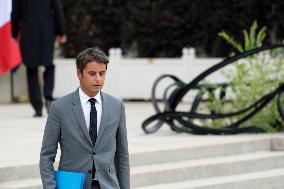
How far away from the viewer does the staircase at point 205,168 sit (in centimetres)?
754

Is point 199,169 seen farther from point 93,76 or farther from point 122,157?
point 93,76

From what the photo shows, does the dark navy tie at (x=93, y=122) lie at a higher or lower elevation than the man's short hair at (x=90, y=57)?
lower

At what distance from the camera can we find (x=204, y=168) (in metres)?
8.12

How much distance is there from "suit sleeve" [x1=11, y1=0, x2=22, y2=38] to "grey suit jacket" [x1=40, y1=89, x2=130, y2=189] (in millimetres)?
6651

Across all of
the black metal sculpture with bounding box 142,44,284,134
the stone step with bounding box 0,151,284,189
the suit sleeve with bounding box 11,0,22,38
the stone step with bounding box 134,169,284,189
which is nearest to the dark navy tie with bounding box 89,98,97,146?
the stone step with bounding box 0,151,284,189

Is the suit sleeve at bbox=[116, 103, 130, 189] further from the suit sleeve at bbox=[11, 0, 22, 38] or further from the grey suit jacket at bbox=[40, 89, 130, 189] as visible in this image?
the suit sleeve at bbox=[11, 0, 22, 38]

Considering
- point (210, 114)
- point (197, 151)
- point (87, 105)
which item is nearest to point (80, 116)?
point (87, 105)

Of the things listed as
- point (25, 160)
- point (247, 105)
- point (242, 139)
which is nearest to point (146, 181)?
point (25, 160)

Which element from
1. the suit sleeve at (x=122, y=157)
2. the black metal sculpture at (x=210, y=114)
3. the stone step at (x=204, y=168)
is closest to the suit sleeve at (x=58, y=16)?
the black metal sculpture at (x=210, y=114)

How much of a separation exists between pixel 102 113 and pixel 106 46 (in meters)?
13.8

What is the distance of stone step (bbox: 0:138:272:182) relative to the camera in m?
7.16

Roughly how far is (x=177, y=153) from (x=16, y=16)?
Result: 398 centimetres

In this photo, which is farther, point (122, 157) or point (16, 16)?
point (16, 16)

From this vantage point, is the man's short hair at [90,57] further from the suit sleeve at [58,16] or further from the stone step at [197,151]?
the suit sleeve at [58,16]
